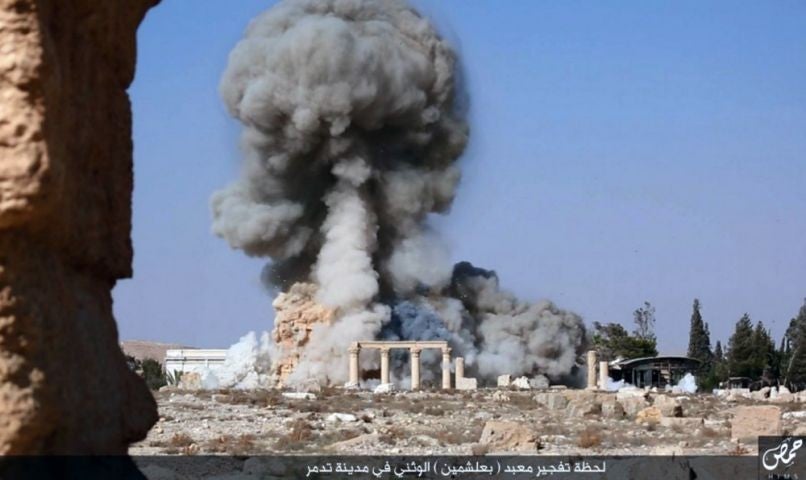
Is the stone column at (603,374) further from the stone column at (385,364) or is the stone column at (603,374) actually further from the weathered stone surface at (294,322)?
the weathered stone surface at (294,322)

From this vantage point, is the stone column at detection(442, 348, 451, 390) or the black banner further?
the stone column at detection(442, 348, 451, 390)

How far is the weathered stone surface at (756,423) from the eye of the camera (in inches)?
688

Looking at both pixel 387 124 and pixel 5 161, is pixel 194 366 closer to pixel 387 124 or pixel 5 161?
pixel 387 124

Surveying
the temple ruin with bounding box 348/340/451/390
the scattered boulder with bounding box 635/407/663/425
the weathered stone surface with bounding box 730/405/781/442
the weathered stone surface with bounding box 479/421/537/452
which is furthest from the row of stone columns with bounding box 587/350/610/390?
the weathered stone surface with bounding box 479/421/537/452

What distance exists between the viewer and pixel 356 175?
177ft

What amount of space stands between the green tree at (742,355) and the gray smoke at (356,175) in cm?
738

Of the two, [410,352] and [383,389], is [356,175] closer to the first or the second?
[410,352]

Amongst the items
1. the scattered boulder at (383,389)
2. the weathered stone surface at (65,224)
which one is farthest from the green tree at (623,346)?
the weathered stone surface at (65,224)

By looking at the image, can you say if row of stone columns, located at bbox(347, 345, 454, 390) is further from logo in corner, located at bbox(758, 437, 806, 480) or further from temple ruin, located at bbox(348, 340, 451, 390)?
logo in corner, located at bbox(758, 437, 806, 480)

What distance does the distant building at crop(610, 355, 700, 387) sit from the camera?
59191 mm

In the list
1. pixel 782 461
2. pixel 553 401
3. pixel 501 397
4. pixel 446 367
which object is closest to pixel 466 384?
pixel 446 367

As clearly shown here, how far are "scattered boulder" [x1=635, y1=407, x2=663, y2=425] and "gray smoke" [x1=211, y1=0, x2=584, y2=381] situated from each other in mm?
29647

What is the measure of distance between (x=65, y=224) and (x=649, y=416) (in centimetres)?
2138

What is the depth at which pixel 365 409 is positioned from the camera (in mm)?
25562
